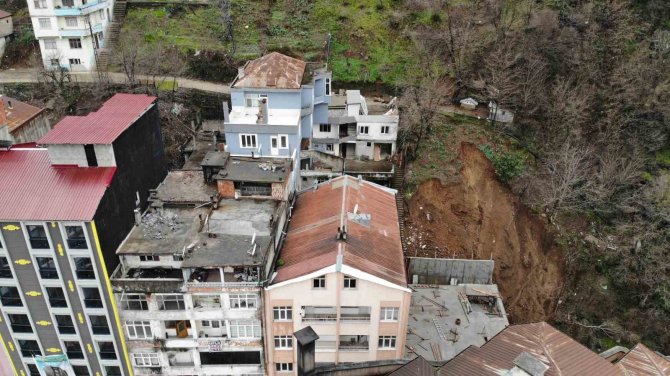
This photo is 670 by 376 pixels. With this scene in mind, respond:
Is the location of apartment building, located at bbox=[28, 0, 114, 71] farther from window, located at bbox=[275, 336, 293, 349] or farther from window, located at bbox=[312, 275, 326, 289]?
window, located at bbox=[312, 275, 326, 289]

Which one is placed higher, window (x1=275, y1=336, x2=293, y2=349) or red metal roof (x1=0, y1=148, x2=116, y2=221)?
red metal roof (x1=0, y1=148, x2=116, y2=221)

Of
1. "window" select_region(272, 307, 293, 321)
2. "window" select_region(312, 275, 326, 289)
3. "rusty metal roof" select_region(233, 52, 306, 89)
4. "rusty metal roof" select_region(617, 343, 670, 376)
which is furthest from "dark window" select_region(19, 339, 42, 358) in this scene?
"rusty metal roof" select_region(617, 343, 670, 376)

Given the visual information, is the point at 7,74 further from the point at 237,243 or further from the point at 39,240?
the point at 237,243

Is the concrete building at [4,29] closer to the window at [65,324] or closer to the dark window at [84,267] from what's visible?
the window at [65,324]

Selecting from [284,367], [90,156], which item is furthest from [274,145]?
[284,367]

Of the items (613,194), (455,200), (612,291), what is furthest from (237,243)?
(613,194)

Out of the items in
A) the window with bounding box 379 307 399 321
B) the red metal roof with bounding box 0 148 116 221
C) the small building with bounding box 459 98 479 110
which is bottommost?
the window with bounding box 379 307 399 321

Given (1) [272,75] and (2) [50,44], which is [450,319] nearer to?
(1) [272,75]
